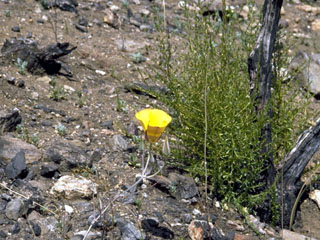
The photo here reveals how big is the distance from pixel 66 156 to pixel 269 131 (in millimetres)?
1331

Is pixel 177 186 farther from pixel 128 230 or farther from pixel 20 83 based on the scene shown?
pixel 20 83

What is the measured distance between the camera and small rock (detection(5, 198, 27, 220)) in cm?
286

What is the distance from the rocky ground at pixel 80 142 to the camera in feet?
9.78

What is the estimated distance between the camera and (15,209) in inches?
113

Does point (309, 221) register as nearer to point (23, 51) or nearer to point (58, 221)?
point (58, 221)

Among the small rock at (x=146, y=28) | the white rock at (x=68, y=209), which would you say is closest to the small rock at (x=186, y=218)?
the white rock at (x=68, y=209)

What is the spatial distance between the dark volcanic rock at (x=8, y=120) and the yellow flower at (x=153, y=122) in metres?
1.35

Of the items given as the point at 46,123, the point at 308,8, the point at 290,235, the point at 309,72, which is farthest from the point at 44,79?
the point at 308,8

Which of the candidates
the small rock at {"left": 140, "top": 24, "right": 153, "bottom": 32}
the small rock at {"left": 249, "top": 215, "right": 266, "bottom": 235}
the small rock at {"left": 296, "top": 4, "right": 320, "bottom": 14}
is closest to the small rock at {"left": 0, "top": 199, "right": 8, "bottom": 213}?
the small rock at {"left": 249, "top": 215, "right": 266, "bottom": 235}

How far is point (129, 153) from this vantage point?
376 cm

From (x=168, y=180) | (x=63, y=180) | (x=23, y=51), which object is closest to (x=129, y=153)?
(x=168, y=180)

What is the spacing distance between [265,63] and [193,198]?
0.98 metres

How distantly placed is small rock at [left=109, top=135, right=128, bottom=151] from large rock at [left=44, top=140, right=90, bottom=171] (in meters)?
0.27

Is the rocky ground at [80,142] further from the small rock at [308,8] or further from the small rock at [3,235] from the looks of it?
the small rock at [308,8]
